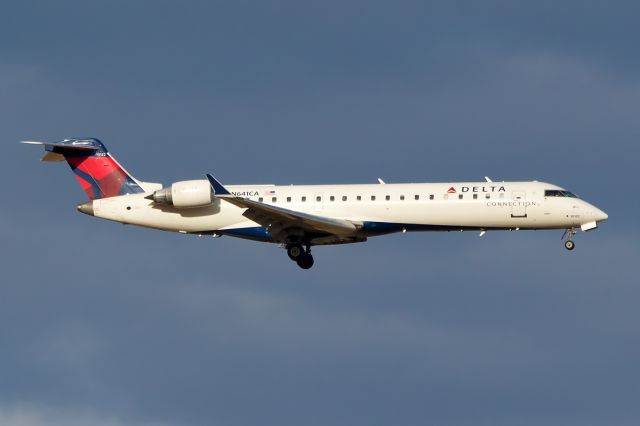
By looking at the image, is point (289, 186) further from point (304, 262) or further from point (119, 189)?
point (119, 189)

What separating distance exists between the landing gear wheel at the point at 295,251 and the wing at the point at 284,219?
916 mm

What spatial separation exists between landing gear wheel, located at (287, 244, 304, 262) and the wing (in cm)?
92

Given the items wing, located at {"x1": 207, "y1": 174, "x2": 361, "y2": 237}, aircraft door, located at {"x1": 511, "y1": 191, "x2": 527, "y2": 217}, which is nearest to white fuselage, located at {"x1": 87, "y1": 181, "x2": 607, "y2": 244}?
aircraft door, located at {"x1": 511, "y1": 191, "x2": 527, "y2": 217}

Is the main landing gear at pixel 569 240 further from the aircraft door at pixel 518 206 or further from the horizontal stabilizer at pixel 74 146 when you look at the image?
the horizontal stabilizer at pixel 74 146

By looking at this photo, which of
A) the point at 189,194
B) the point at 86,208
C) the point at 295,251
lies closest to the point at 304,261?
the point at 295,251

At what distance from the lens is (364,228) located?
41.8 meters

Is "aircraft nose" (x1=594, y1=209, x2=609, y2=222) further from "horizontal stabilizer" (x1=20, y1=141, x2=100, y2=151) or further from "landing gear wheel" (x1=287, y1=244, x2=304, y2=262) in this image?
"horizontal stabilizer" (x1=20, y1=141, x2=100, y2=151)

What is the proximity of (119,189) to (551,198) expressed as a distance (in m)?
15.9

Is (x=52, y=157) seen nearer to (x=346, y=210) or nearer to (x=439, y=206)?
(x=346, y=210)

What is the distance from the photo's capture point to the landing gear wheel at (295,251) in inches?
1679

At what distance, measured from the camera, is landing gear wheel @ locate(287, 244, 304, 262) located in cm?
4266

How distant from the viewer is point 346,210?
42.1 meters

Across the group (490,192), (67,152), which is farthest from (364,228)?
(67,152)

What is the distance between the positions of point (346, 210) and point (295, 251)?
2390mm
